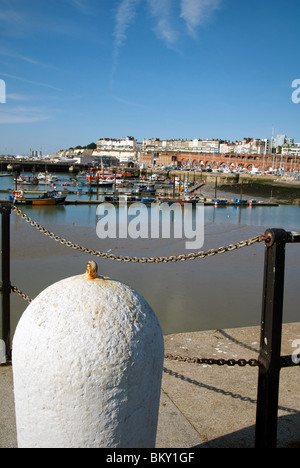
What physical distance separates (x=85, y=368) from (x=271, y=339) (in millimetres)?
1027

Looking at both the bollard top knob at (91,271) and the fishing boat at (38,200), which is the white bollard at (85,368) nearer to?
the bollard top knob at (91,271)

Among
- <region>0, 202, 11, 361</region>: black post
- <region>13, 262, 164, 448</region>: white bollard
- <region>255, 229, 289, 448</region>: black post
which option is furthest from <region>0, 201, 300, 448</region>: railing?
<region>0, 202, 11, 361</region>: black post

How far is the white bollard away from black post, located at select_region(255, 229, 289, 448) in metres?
0.67

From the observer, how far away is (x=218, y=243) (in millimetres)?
21375

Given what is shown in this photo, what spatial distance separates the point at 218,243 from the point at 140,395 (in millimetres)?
19869

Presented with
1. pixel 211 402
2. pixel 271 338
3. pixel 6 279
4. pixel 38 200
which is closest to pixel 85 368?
pixel 271 338

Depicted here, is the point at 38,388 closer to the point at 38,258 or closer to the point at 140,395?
the point at 140,395

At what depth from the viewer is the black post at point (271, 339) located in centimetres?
216

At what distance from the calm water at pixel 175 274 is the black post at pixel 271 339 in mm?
5744

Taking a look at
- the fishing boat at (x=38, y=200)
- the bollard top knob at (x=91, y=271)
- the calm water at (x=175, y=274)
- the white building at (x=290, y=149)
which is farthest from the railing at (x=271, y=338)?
the white building at (x=290, y=149)

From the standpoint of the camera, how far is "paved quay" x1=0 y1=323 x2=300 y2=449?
286 centimetres

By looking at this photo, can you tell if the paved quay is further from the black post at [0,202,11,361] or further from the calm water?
the calm water

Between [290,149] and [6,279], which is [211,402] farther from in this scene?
[290,149]

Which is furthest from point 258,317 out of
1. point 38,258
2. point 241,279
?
point 38,258
